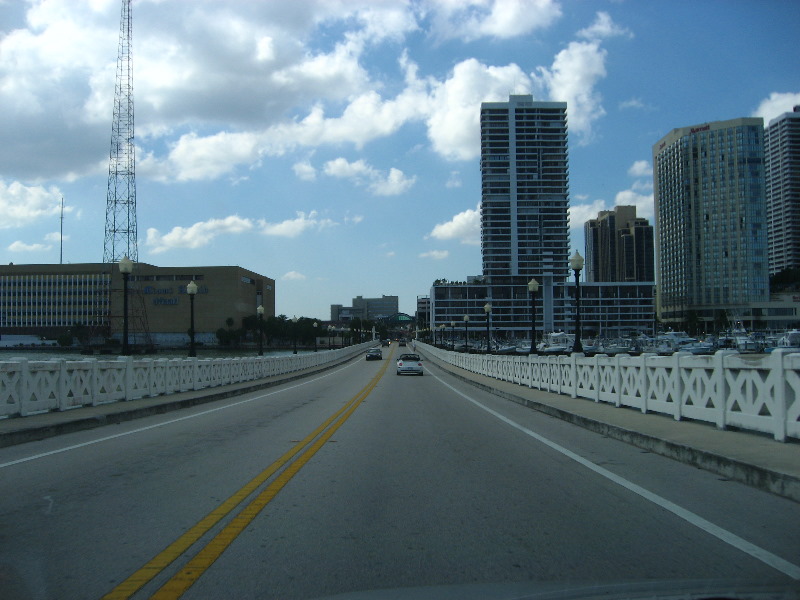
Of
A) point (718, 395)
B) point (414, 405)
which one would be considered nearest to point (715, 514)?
point (718, 395)

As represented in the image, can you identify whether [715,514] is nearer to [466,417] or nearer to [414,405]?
[466,417]

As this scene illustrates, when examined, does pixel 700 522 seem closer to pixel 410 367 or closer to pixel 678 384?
pixel 678 384

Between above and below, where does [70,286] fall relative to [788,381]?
above

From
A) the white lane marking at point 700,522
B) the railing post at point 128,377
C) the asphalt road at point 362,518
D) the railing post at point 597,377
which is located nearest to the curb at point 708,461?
the asphalt road at point 362,518

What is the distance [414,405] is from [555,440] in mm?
8616

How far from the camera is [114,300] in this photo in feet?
377

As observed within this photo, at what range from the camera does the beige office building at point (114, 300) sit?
11450 cm

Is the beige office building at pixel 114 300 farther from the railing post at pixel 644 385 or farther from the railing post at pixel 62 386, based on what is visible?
the railing post at pixel 644 385

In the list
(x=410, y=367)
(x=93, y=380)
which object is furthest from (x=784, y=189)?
(x=93, y=380)

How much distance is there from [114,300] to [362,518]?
119308mm

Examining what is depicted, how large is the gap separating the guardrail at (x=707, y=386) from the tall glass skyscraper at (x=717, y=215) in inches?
6470

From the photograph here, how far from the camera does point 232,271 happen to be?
155 m

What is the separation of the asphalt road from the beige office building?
9332 cm

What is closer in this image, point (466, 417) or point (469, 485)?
point (469, 485)
